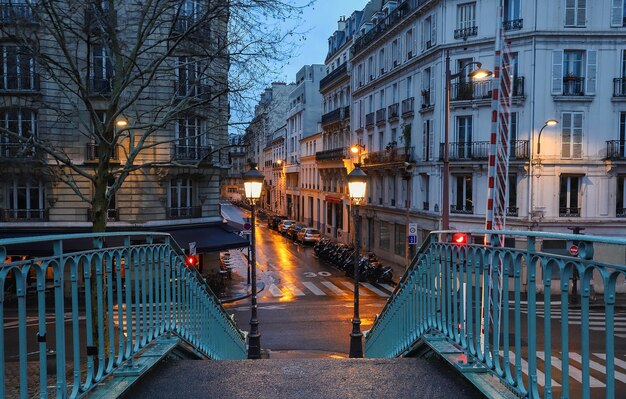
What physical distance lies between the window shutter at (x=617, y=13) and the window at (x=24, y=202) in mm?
29260

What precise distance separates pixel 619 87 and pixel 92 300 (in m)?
27.0

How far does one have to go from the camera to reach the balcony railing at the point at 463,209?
2673 cm

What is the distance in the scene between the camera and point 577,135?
24.6 m

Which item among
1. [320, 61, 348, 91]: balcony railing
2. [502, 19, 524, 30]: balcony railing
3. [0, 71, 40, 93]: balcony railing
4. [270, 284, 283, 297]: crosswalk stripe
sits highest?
[320, 61, 348, 91]: balcony railing

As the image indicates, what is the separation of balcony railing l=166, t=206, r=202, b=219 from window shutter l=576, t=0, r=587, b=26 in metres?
21.7

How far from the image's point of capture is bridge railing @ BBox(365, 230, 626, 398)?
267 centimetres

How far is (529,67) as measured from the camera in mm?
24625

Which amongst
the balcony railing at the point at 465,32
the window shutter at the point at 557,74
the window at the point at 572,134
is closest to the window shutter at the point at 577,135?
the window at the point at 572,134

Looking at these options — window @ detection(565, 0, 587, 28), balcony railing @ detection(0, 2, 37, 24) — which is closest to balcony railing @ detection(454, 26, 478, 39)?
window @ detection(565, 0, 587, 28)

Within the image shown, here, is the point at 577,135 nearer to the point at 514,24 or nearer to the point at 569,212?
the point at 569,212

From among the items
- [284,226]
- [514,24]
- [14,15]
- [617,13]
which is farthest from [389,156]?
[14,15]

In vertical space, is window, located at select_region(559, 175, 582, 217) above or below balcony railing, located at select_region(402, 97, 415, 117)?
below

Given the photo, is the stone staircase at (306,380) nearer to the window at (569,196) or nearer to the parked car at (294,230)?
the window at (569,196)

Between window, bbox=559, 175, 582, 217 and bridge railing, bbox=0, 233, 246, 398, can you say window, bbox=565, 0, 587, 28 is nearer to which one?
window, bbox=559, 175, 582, 217
